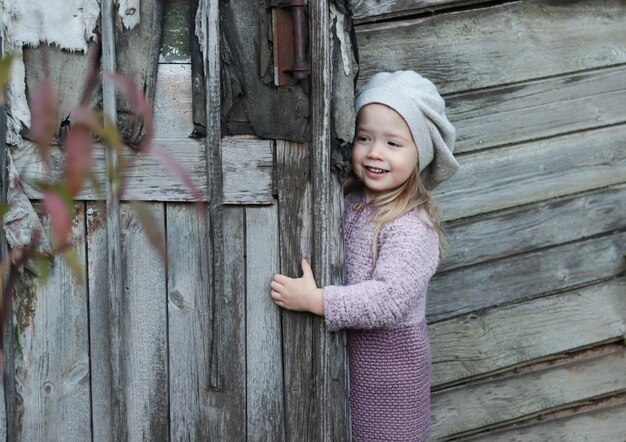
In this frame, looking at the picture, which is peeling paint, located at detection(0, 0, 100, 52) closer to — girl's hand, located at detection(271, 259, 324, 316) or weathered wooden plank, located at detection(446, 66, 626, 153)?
girl's hand, located at detection(271, 259, 324, 316)

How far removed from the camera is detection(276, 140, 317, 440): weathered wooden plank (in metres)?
2.27

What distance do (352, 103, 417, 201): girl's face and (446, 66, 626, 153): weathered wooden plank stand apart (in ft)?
2.18

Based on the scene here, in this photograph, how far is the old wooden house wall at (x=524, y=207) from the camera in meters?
2.97

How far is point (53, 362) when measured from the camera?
2.31 meters

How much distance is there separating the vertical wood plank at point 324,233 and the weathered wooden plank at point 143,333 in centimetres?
41

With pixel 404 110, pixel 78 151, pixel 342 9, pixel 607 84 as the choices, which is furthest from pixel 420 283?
pixel 78 151

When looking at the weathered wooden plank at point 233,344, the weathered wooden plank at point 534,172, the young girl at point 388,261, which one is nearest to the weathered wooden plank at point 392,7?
the young girl at point 388,261

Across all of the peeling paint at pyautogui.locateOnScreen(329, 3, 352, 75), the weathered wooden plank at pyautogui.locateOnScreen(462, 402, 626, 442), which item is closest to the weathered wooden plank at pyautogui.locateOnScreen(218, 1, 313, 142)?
the peeling paint at pyautogui.locateOnScreen(329, 3, 352, 75)

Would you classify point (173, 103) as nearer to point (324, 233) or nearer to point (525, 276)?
point (324, 233)

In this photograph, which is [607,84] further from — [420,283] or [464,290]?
[420,283]

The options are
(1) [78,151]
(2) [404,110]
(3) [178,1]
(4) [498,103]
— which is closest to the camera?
(1) [78,151]

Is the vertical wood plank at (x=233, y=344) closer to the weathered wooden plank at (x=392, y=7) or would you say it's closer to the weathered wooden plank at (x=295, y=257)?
the weathered wooden plank at (x=295, y=257)

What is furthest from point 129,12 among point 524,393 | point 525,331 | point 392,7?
point 524,393

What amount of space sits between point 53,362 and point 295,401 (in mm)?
657
